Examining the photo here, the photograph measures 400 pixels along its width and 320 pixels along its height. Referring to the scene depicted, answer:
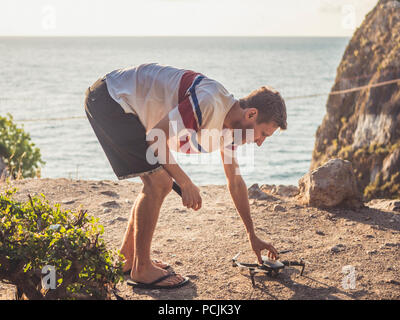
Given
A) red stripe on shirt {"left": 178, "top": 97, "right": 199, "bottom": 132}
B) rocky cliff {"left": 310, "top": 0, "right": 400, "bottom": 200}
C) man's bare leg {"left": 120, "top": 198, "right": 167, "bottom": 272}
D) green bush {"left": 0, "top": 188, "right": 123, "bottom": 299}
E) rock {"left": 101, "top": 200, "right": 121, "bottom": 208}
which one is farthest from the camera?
rocky cliff {"left": 310, "top": 0, "right": 400, "bottom": 200}

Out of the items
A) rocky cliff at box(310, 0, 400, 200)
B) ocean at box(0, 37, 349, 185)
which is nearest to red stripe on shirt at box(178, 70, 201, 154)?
ocean at box(0, 37, 349, 185)

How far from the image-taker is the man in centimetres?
298

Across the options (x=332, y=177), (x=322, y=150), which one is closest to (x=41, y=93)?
(x=322, y=150)

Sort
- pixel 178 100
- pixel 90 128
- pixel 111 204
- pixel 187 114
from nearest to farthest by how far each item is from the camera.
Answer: pixel 187 114 < pixel 178 100 < pixel 111 204 < pixel 90 128

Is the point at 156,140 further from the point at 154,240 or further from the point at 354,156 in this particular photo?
the point at 354,156

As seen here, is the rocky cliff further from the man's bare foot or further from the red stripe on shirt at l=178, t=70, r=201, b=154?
the red stripe on shirt at l=178, t=70, r=201, b=154

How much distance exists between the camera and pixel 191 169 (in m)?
17.8

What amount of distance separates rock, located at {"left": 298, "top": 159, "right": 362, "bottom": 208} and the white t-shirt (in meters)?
2.34

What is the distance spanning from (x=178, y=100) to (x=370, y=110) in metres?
6.15

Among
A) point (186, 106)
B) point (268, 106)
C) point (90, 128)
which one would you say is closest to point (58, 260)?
point (186, 106)

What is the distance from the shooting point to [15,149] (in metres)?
8.29

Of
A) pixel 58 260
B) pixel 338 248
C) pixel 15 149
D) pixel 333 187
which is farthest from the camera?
pixel 15 149

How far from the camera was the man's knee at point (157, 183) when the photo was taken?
10.6ft

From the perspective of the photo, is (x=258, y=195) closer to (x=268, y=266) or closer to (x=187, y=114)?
(x=268, y=266)
